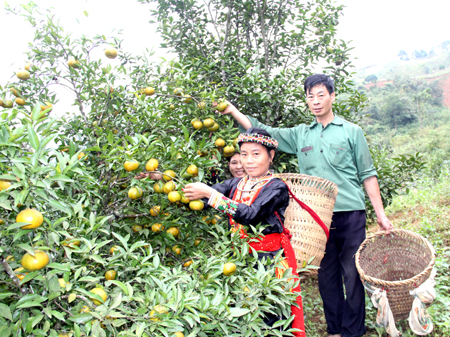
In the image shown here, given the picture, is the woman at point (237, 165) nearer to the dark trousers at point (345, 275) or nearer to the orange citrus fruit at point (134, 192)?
the dark trousers at point (345, 275)

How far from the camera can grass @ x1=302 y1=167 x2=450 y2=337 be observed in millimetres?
2535

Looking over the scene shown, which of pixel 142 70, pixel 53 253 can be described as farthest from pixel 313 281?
pixel 53 253

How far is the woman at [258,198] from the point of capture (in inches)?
62.2

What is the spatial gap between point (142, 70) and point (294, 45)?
1.59 m

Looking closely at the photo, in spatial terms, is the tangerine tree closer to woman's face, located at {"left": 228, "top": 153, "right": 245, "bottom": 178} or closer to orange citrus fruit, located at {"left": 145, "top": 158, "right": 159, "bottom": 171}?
orange citrus fruit, located at {"left": 145, "top": 158, "right": 159, "bottom": 171}

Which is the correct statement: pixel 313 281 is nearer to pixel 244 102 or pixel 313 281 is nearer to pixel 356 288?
pixel 356 288

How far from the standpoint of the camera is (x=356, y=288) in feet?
7.30

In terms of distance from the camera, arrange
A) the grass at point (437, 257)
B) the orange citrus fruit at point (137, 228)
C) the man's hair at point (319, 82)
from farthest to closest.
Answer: the grass at point (437, 257), the man's hair at point (319, 82), the orange citrus fruit at point (137, 228)

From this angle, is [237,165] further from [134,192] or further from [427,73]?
[427,73]

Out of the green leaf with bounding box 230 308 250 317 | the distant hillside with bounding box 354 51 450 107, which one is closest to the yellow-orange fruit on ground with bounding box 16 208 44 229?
the green leaf with bounding box 230 308 250 317

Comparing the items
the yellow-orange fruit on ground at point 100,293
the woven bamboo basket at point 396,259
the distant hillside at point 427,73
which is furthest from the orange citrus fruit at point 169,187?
the distant hillside at point 427,73

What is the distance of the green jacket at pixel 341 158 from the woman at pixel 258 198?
520 millimetres

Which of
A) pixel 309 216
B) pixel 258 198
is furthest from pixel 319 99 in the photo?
pixel 258 198

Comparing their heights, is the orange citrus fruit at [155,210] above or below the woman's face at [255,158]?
below
